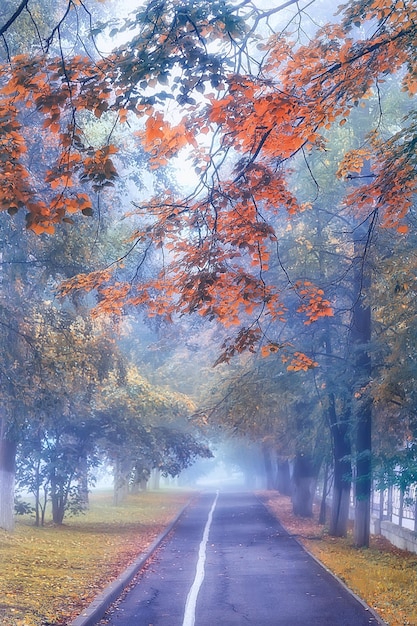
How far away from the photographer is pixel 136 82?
21.2 ft

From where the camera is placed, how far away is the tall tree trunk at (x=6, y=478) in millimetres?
20686

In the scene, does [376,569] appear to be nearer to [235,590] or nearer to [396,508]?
[235,590]

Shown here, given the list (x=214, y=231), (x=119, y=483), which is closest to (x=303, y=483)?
(x=119, y=483)

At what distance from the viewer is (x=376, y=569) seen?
51.6 feet

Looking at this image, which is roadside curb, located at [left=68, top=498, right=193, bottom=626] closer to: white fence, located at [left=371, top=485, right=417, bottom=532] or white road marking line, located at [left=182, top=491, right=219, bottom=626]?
white road marking line, located at [left=182, top=491, right=219, bottom=626]

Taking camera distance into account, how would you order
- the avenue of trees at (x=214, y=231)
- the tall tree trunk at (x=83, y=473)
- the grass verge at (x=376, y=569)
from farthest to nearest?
the tall tree trunk at (x=83, y=473), the grass verge at (x=376, y=569), the avenue of trees at (x=214, y=231)

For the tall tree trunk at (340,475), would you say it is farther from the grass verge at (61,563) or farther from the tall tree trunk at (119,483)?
the tall tree trunk at (119,483)

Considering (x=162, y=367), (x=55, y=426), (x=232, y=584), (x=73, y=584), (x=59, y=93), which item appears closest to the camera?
(x=59, y=93)

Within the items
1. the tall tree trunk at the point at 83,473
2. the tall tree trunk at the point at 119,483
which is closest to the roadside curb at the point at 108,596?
the tall tree trunk at the point at 83,473

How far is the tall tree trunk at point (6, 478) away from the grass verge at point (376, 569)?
839 centimetres

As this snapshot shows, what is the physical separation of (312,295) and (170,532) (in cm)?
1741

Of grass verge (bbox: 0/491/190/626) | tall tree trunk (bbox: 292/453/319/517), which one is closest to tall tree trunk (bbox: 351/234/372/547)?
grass verge (bbox: 0/491/190/626)

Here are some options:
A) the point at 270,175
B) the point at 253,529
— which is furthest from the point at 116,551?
the point at 270,175

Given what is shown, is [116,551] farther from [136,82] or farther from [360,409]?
[136,82]
